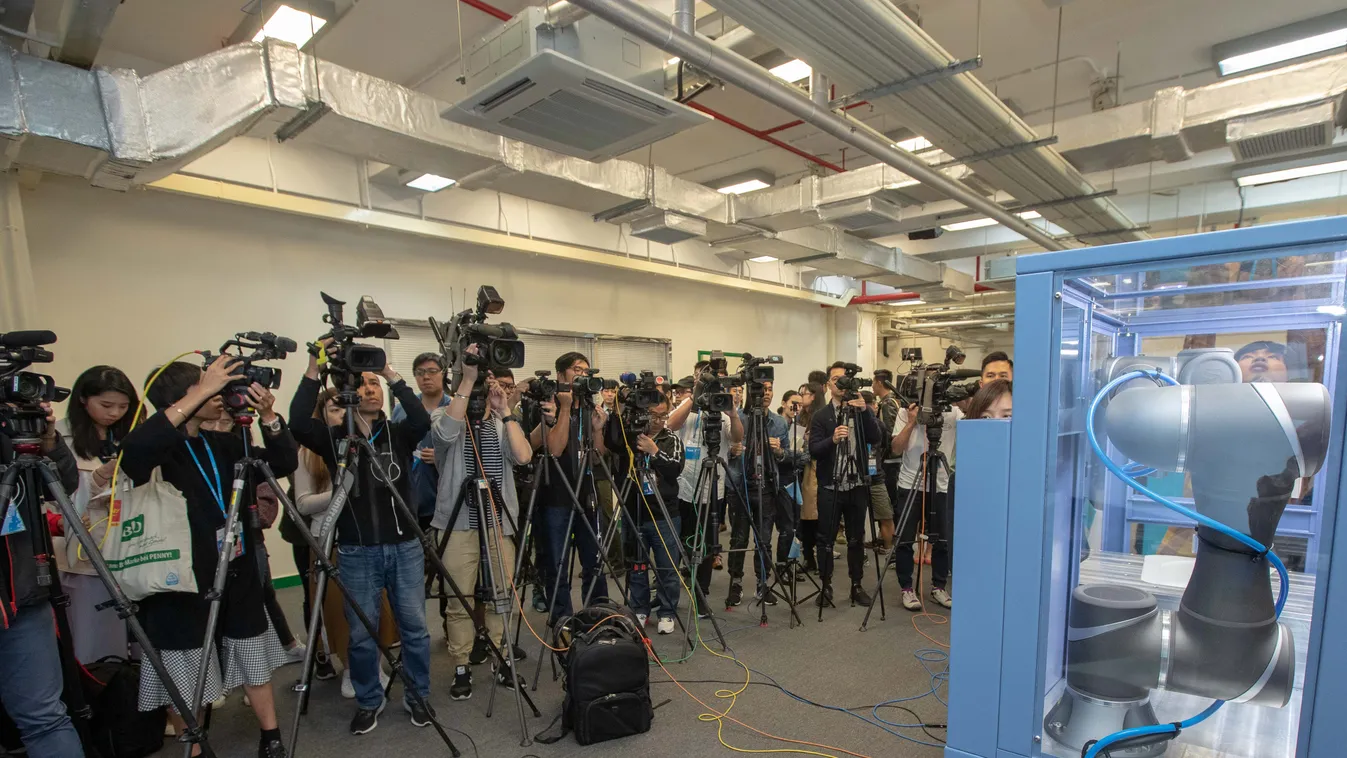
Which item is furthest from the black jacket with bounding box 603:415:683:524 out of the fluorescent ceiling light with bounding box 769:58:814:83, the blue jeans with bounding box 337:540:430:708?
the fluorescent ceiling light with bounding box 769:58:814:83

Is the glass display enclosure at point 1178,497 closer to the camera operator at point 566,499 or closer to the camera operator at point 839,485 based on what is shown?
the camera operator at point 566,499

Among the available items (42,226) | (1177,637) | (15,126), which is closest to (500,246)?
(42,226)

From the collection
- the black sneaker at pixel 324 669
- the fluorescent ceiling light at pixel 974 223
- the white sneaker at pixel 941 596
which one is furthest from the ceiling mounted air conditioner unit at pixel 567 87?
the fluorescent ceiling light at pixel 974 223

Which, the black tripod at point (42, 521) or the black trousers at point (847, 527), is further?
the black trousers at point (847, 527)

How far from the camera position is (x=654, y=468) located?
358 centimetres

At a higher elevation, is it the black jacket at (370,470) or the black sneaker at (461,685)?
the black jacket at (370,470)

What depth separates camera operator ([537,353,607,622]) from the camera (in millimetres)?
3150

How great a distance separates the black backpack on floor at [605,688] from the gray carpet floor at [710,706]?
0.07 meters

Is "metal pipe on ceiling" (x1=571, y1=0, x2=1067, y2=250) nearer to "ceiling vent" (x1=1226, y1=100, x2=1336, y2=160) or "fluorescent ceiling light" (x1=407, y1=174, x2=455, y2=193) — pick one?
"ceiling vent" (x1=1226, y1=100, x2=1336, y2=160)

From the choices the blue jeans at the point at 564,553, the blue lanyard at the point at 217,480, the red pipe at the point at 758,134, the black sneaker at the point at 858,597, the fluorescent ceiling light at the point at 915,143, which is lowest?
the black sneaker at the point at 858,597

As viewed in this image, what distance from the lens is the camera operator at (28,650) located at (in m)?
1.77

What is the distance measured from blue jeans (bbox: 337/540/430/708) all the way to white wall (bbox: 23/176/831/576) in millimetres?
2742

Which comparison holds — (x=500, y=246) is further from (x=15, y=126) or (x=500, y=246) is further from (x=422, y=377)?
(x=15, y=126)

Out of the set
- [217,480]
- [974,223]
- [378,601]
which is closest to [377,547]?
[378,601]
